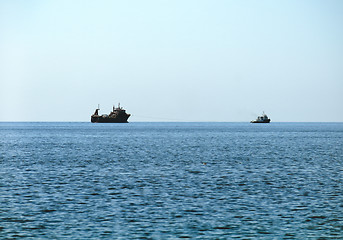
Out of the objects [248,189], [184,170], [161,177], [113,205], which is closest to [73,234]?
[113,205]

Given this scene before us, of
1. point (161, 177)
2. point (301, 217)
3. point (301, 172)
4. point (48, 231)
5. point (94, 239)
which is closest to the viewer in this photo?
point (94, 239)

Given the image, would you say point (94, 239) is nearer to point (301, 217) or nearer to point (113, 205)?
point (113, 205)

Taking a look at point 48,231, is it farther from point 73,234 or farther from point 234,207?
point 234,207

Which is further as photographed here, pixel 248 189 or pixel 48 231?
pixel 248 189

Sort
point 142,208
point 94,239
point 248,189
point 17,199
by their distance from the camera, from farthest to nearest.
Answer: point 248,189 → point 17,199 → point 142,208 → point 94,239

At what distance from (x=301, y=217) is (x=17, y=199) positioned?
1725 centimetres

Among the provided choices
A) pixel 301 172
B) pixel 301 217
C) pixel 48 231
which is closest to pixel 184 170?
pixel 301 172

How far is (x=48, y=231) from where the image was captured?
72.9ft

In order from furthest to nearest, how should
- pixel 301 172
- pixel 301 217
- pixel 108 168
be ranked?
pixel 108 168 < pixel 301 172 < pixel 301 217

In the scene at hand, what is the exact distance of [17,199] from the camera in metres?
30.6

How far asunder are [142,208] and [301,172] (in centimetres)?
2426

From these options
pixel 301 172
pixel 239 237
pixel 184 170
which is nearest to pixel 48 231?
pixel 239 237

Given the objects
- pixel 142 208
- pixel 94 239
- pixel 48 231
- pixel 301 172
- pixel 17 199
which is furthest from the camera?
pixel 301 172

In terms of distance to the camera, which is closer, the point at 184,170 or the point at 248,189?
the point at 248,189
